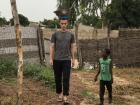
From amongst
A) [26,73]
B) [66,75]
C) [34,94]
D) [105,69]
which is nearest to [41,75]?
[26,73]

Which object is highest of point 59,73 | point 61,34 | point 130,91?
point 61,34

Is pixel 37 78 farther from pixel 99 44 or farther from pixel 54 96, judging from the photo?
pixel 99 44

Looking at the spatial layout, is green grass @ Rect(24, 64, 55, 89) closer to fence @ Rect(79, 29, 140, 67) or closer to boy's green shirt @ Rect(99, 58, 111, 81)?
boy's green shirt @ Rect(99, 58, 111, 81)

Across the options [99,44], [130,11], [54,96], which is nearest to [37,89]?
[54,96]

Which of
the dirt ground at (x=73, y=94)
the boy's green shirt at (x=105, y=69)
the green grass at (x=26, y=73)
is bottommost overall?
the dirt ground at (x=73, y=94)

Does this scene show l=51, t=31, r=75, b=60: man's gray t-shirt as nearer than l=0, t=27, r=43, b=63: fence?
Yes

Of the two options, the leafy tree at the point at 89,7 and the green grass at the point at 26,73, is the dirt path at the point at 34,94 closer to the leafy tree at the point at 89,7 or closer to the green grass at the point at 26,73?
the green grass at the point at 26,73

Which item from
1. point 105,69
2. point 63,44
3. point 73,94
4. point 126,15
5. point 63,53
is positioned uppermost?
point 126,15

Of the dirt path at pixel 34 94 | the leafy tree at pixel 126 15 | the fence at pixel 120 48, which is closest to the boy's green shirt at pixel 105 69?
the dirt path at pixel 34 94

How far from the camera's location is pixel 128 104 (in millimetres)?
10859

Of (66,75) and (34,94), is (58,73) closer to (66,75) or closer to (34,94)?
(66,75)

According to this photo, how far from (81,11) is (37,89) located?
18.2 m

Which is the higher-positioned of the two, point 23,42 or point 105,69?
point 23,42

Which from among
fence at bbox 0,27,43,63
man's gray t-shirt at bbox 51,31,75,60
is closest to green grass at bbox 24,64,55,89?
man's gray t-shirt at bbox 51,31,75,60
